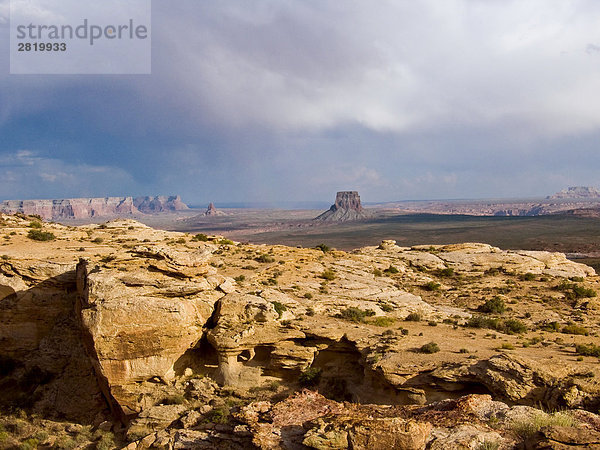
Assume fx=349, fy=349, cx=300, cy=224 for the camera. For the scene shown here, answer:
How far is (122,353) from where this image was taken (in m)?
16.7

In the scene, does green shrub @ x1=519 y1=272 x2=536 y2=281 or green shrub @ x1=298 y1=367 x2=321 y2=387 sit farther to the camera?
green shrub @ x1=519 y1=272 x2=536 y2=281

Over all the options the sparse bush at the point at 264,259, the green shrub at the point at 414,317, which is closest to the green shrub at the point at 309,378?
the green shrub at the point at 414,317

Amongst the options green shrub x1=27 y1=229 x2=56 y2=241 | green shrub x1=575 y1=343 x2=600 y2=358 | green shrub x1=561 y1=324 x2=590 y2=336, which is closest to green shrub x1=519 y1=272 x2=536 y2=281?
green shrub x1=561 y1=324 x2=590 y2=336

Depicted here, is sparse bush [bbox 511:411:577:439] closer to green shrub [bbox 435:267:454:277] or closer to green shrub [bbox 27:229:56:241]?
green shrub [bbox 435:267:454:277]

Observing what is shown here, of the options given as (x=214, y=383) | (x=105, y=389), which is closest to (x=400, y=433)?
(x=214, y=383)

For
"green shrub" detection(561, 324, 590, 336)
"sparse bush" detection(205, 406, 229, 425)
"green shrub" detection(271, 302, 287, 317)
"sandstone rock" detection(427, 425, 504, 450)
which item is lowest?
"sparse bush" detection(205, 406, 229, 425)

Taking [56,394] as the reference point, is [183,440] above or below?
above

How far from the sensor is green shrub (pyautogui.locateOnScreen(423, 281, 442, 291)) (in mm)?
29542

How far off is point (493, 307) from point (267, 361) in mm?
16821

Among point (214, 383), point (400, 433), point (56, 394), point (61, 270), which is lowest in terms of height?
point (56, 394)

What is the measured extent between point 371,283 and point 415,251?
Answer: 14.5 meters

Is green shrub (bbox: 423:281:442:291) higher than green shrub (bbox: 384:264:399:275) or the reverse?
the reverse

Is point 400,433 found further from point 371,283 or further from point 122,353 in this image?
point 371,283

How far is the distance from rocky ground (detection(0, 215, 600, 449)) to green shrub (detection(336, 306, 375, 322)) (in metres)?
0.07
